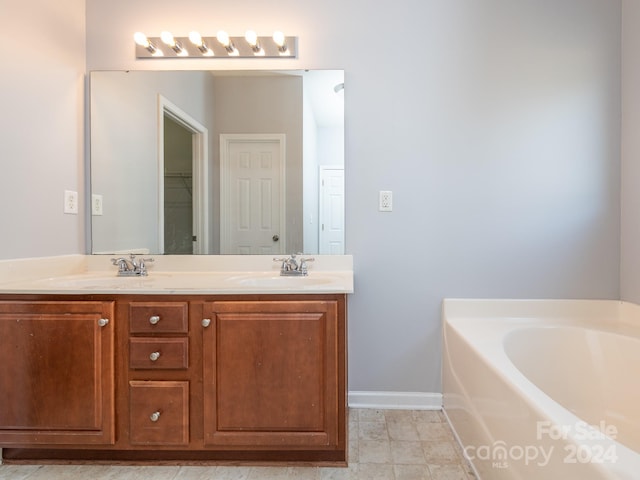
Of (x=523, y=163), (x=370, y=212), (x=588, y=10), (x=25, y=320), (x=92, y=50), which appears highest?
(x=588, y=10)

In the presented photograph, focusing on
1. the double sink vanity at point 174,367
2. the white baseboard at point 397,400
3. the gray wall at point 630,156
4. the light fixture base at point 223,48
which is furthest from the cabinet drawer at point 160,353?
the gray wall at point 630,156

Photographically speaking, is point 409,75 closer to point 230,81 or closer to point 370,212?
point 370,212

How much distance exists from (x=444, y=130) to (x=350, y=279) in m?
0.96

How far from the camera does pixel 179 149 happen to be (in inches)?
73.4

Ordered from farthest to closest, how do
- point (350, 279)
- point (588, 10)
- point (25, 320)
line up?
point (588, 10), point (350, 279), point (25, 320)

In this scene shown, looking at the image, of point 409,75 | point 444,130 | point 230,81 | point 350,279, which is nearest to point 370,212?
point 350,279

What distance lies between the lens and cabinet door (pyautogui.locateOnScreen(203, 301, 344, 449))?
1.34 meters

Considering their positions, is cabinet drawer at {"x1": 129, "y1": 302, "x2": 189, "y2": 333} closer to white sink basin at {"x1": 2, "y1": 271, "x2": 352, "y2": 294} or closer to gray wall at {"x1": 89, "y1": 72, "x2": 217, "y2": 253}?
white sink basin at {"x1": 2, "y1": 271, "x2": 352, "y2": 294}

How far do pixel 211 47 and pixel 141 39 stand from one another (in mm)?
369

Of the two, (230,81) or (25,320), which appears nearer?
(25,320)

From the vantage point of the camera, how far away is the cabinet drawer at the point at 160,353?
1341 mm

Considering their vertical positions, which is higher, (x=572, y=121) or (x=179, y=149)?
(x=572, y=121)

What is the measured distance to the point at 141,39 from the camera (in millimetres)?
1798

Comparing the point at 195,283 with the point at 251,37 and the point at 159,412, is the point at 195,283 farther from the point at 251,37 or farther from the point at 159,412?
the point at 251,37
